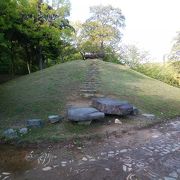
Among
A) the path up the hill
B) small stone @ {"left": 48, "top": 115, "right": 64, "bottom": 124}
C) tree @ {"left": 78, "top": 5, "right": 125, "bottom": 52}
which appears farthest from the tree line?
small stone @ {"left": 48, "top": 115, "right": 64, "bottom": 124}

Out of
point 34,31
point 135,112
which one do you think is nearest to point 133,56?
point 34,31

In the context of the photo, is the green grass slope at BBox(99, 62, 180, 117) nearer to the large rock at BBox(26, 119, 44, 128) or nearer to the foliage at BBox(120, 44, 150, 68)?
the large rock at BBox(26, 119, 44, 128)

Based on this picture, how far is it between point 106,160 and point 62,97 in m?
5.79

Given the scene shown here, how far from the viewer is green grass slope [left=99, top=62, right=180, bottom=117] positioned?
10.8m

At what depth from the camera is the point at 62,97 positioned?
1139 cm

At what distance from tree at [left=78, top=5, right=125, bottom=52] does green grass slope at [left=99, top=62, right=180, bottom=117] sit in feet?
45.2

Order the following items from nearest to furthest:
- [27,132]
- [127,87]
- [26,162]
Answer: [26,162], [27,132], [127,87]

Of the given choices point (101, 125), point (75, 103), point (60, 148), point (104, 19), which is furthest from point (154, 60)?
point (60, 148)

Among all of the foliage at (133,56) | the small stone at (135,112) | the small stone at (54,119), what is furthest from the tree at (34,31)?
the small stone at (135,112)

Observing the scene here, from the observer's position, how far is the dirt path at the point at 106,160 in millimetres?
5316

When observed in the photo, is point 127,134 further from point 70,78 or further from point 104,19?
point 104,19

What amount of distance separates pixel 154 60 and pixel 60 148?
2577cm

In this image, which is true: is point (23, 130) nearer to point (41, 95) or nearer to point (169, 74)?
point (41, 95)

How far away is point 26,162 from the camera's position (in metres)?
6.01
